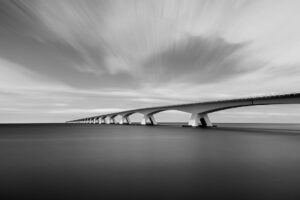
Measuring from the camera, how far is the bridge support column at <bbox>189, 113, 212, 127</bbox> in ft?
225

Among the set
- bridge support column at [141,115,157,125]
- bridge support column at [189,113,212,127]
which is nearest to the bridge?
bridge support column at [189,113,212,127]

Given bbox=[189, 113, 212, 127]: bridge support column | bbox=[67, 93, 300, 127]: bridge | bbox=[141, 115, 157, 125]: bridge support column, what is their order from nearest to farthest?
bbox=[67, 93, 300, 127]: bridge, bbox=[189, 113, 212, 127]: bridge support column, bbox=[141, 115, 157, 125]: bridge support column

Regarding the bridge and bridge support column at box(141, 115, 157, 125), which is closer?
the bridge

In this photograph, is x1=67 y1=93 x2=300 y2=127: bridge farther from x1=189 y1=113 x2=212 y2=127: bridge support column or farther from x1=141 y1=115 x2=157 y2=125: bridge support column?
x1=141 y1=115 x2=157 y2=125: bridge support column

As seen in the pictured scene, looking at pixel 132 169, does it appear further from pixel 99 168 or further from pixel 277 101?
pixel 277 101

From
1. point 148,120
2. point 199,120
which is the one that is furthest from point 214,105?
point 148,120

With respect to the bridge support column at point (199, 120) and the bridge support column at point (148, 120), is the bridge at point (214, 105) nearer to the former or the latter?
the bridge support column at point (199, 120)

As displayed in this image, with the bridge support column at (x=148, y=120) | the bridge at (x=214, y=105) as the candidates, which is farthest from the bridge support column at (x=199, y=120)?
the bridge support column at (x=148, y=120)

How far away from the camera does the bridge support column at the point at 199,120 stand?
6862cm

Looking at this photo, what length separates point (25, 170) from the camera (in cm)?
1092

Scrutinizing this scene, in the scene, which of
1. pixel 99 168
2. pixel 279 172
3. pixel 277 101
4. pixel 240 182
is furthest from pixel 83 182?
pixel 277 101

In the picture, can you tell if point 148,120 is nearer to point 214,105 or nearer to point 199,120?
point 199,120

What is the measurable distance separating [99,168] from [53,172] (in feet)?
8.35

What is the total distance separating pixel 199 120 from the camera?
2753 inches
